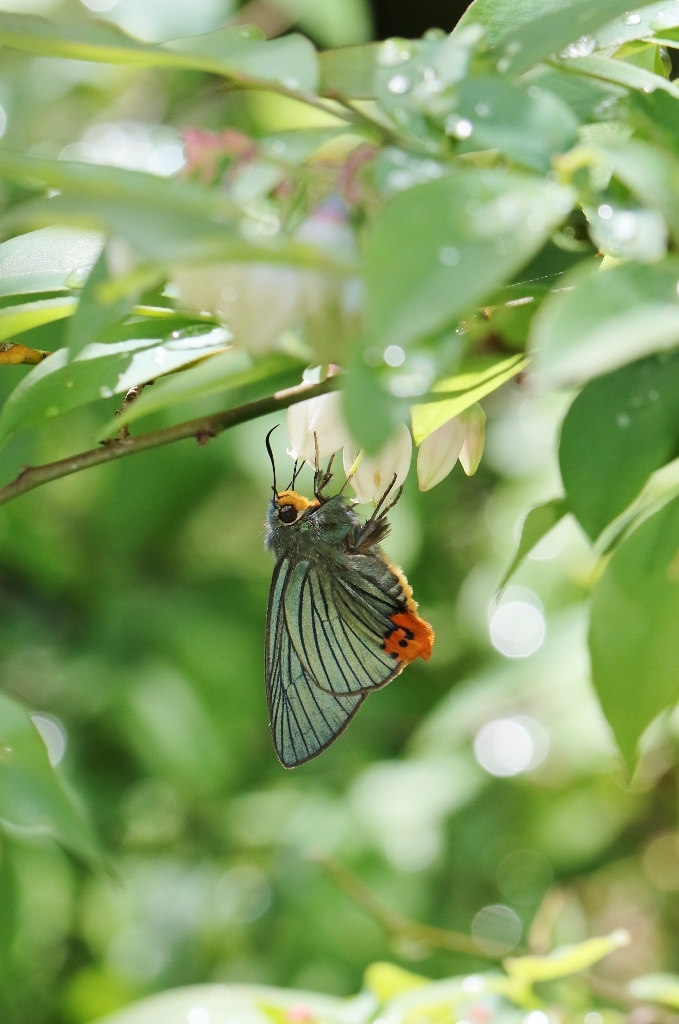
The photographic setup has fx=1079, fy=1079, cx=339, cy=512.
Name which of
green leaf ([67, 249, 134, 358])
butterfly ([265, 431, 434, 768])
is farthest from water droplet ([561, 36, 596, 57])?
butterfly ([265, 431, 434, 768])

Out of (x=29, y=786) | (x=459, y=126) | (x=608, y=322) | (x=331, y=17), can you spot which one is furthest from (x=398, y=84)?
(x=331, y=17)

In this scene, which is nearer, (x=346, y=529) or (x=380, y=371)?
(x=380, y=371)

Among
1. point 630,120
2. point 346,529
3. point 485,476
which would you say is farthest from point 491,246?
point 485,476

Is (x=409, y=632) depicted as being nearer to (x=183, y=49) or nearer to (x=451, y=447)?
(x=451, y=447)

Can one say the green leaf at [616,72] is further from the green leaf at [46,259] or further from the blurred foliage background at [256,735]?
the blurred foliage background at [256,735]

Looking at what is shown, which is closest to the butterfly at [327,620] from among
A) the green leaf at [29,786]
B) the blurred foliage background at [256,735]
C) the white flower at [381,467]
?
the white flower at [381,467]

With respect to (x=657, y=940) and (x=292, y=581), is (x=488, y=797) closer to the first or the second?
(x=657, y=940)

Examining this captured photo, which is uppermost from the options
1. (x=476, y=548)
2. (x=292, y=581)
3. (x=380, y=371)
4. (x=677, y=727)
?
(x=380, y=371)
